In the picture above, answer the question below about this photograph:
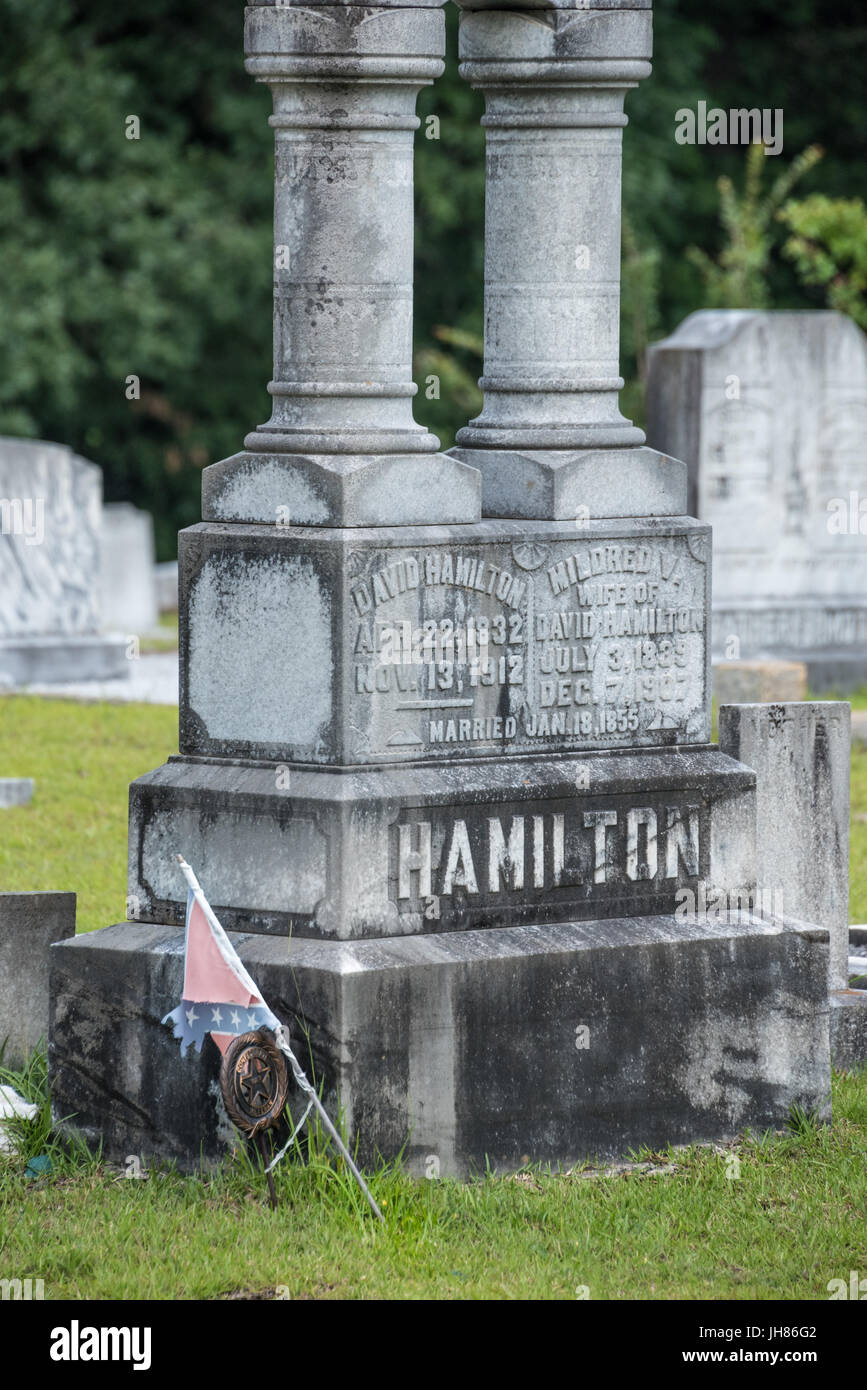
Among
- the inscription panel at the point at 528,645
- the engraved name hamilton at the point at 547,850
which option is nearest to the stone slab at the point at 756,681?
the inscription panel at the point at 528,645

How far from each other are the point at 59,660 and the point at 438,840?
8615mm

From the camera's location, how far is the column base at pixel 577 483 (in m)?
5.95

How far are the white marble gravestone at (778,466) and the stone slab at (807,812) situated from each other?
6.77 meters

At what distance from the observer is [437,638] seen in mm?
5621

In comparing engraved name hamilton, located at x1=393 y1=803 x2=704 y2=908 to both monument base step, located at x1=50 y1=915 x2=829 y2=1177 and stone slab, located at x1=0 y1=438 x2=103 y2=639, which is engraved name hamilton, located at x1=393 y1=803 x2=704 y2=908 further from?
stone slab, located at x1=0 y1=438 x2=103 y2=639

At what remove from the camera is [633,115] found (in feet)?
75.9

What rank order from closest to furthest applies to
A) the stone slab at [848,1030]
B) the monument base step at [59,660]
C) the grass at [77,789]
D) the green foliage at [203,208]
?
the stone slab at [848,1030] < the grass at [77,789] < the monument base step at [59,660] < the green foliage at [203,208]

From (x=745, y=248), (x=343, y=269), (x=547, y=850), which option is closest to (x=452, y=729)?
(x=547, y=850)

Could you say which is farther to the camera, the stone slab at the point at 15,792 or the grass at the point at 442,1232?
the stone slab at the point at 15,792

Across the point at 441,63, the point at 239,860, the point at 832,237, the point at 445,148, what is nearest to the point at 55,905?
the point at 239,860

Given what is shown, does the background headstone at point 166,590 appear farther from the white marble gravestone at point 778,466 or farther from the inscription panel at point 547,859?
the inscription panel at point 547,859

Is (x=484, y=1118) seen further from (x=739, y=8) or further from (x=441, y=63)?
(x=739, y=8)

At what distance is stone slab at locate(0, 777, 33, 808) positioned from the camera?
1004 centimetres

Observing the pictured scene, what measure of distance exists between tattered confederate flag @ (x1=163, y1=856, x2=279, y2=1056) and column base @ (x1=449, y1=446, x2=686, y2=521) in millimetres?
1324
